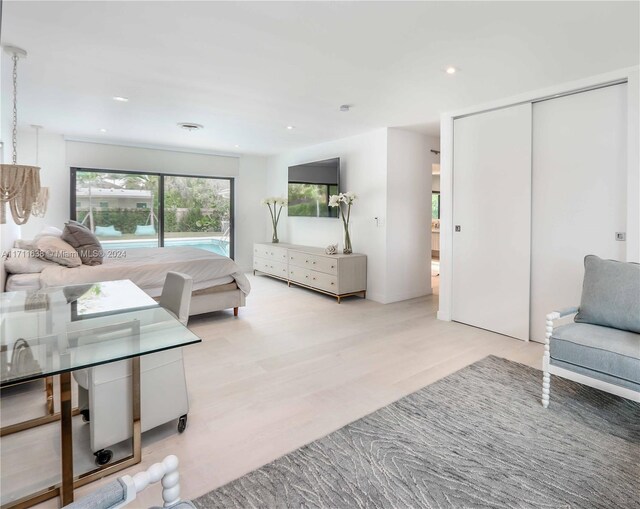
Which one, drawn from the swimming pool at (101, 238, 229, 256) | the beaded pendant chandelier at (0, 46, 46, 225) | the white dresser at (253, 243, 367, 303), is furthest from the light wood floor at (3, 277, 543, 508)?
the swimming pool at (101, 238, 229, 256)

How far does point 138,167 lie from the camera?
20.1 ft

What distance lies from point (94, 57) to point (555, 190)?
3.98 metres

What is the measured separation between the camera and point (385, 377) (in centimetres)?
283

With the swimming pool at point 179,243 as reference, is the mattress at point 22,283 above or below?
below

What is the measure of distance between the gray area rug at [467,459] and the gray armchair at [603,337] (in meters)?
0.28

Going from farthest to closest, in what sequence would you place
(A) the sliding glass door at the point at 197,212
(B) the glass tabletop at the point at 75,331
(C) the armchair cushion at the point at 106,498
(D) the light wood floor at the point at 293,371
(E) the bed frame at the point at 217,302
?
1. (A) the sliding glass door at the point at 197,212
2. (E) the bed frame at the point at 217,302
3. (D) the light wood floor at the point at 293,371
4. (B) the glass tabletop at the point at 75,331
5. (C) the armchair cushion at the point at 106,498

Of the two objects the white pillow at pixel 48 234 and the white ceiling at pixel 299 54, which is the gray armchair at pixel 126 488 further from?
the white pillow at pixel 48 234

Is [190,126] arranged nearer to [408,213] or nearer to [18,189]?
[18,189]

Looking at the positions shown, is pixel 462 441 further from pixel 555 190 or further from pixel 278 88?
pixel 278 88

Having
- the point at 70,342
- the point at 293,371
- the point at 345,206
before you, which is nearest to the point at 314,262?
the point at 345,206

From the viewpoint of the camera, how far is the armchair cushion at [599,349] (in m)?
2.03

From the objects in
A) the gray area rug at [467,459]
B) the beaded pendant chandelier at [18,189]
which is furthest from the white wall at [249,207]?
the gray area rug at [467,459]

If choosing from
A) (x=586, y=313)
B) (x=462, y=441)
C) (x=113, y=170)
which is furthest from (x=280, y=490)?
(x=113, y=170)

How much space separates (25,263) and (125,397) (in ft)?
8.24
